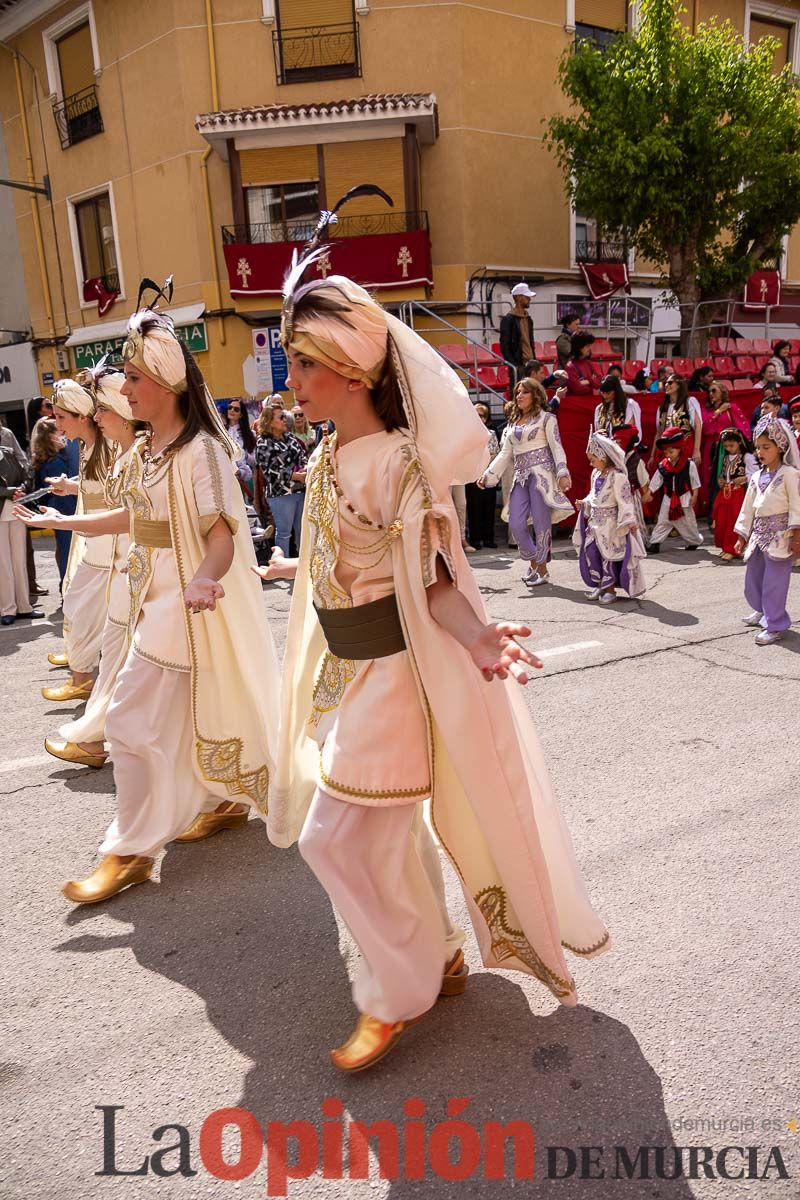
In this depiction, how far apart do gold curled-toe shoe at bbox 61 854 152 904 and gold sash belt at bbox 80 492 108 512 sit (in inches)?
114

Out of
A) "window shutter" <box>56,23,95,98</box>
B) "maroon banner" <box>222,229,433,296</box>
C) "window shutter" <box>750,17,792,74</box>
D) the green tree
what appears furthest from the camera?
"window shutter" <box>750,17,792,74</box>

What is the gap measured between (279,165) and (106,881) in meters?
15.7

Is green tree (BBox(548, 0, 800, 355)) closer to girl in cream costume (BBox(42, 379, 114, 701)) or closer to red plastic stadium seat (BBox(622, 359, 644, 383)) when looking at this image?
red plastic stadium seat (BBox(622, 359, 644, 383))

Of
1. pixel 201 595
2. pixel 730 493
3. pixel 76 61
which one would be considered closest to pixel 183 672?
pixel 201 595

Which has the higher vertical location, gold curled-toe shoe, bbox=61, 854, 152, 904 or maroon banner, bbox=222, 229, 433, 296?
maroon banner, bbox=222, 229, 433, 296

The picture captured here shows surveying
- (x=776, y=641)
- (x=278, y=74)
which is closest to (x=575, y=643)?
(x=776, y=641)

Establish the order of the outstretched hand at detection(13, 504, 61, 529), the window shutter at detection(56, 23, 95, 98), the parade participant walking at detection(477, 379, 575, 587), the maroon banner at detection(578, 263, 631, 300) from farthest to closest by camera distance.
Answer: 1. the maroon banner at detection(578, 263, 631, 300)
2. the window shutter at detection(56, 23, 95, 98)
3. the parade participant walking at detection(477, 379, 575, 587)
4. the outstretched hand at detection(13, 504, 61, 529)

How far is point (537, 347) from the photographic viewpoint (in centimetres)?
1620

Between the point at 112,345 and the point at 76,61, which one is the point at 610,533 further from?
the point at 76,61

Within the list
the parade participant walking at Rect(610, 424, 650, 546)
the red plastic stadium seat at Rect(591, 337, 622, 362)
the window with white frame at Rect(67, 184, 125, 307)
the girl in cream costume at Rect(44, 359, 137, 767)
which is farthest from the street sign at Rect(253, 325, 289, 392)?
the girl in cream costume at Rect(44, 359, 137, 767)

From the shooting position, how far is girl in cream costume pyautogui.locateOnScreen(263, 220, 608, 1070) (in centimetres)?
218

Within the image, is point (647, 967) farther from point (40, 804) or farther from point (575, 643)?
point (575, 643)

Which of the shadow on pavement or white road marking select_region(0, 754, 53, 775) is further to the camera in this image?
white road marking select_region(0, 754, 53, 775)

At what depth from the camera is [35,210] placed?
1956cm
